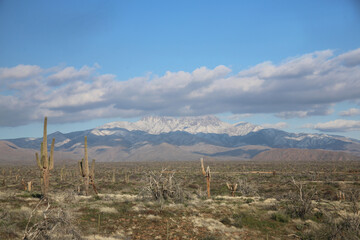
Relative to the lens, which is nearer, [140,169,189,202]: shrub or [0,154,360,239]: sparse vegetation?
[0,154,360,239]: sparse vegetation

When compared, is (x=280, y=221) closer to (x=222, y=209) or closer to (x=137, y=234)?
(x=222, y=209)

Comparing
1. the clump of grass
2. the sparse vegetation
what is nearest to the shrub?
the sparse vegetation

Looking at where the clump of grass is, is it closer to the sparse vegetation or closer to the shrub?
the sparse vegetation

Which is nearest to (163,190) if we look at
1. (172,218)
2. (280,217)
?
(172,218)

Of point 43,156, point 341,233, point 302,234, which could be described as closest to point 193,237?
point 302,234

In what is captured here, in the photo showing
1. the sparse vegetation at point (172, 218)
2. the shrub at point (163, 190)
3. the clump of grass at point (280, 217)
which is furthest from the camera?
the shrub at point (163, 190)

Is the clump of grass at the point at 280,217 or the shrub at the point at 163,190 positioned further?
the shrub at the point at 163,190

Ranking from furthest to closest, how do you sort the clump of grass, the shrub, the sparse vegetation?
the shrub → the clump of grass → the sparse vegetation

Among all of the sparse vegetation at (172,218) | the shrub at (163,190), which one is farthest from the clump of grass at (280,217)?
the shrub at (163,190)

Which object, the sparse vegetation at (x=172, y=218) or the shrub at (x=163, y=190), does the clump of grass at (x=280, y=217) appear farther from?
the shrub at (x=163, y=190)

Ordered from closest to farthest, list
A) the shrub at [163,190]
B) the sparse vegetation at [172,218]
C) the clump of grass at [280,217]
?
the sparse vegetation at [172,218] → the clump of grass at [280,217] → the shrub at [163,190]

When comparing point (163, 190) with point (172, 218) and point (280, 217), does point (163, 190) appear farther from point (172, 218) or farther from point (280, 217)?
point (280, 217)

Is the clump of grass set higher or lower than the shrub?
lower

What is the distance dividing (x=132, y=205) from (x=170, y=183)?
3690 mm
